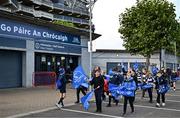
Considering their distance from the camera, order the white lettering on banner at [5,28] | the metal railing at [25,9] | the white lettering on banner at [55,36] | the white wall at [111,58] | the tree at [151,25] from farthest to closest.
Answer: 1. the metal railing at [25,9]
2. the white wall at [111,58]
3. the tree at [151,25]
4. the white lettering on banner at [55,36]
5. the white lettering on banner at [5,28]

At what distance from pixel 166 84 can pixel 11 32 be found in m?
11.6

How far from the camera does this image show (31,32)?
2756 cm

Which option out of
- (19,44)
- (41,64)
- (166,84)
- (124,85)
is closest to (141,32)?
(41,64)

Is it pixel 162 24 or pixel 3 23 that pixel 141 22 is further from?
pixel 3 23

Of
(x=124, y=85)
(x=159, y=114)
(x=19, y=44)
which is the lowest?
(x=159, y=114)

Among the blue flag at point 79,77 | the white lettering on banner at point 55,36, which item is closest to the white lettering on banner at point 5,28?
the white lettering on banner at point 55,36

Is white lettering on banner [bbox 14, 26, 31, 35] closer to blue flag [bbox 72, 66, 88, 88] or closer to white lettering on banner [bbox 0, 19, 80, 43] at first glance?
white lettering on banner [bbox 0, 19, 80, 43]

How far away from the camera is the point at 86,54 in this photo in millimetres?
35531

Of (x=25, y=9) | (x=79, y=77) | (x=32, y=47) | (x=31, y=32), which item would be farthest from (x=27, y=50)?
(x=25, y=9)

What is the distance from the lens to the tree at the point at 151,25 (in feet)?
118

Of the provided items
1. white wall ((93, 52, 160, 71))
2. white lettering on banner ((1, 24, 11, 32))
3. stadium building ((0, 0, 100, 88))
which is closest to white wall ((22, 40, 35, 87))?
stadium building ((0, 0, 100, 88))

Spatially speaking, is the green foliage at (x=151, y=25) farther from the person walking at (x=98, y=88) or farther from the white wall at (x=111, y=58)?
the person walking at (x=98, y=88)

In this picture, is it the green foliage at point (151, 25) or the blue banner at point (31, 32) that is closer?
the blue banner at point (31, 32)

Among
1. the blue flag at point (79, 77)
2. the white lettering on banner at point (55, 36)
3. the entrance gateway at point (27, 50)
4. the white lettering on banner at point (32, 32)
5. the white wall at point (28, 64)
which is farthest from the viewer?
the white lettering on banner at point (55, 36)
